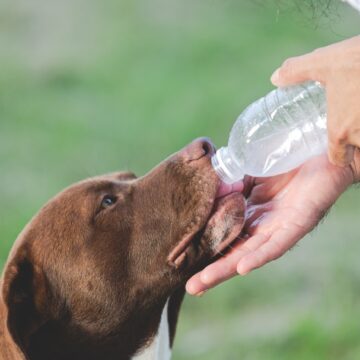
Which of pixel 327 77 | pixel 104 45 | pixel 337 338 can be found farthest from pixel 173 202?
pixel 104 45

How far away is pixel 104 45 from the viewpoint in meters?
10.3

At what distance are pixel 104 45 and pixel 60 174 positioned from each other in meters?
2.59

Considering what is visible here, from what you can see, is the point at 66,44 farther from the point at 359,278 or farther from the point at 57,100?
the point at 359,278

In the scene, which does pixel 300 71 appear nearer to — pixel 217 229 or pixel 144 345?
pixel 217 229

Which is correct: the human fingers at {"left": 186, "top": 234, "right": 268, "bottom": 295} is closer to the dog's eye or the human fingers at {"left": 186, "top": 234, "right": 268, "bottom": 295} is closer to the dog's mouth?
the dog's mouth

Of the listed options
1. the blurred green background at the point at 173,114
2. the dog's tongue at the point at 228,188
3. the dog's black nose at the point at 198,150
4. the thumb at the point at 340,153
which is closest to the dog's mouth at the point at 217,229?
the dog's tongue at the point at 228,188

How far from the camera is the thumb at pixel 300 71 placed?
11.1ft

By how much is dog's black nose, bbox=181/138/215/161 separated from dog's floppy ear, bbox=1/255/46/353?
61 cm

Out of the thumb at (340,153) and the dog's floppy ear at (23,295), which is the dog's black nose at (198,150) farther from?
the dog's floppy ear at (23,295)

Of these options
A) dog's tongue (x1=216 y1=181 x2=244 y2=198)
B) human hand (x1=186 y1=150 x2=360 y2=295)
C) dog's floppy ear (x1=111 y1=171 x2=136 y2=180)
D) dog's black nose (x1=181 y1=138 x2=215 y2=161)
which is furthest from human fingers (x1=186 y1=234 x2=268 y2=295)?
dog's floppy ear (x1=111 y1=171 x2=136 y2=180)

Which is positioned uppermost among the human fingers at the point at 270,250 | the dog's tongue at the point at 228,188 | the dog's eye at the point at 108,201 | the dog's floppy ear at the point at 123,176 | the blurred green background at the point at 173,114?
the dog's eye at the point at 108,201

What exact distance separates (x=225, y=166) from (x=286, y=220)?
281 millimetres

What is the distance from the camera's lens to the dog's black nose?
3.84 metres

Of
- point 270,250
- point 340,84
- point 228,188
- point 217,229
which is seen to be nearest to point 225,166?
point 228,188
